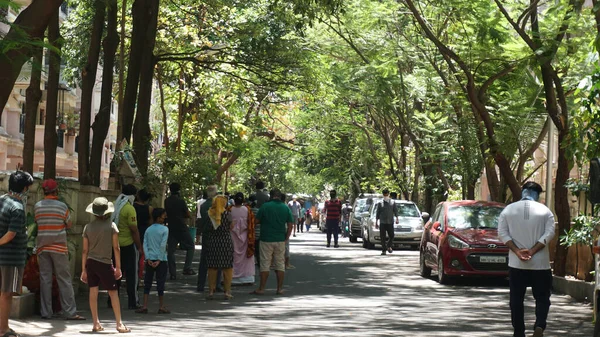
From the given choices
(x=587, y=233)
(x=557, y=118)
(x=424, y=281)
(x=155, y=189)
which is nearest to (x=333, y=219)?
(x=155, y=189)

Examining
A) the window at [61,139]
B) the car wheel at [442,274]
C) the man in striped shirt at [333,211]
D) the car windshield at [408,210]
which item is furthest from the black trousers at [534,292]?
the window at [61,139]

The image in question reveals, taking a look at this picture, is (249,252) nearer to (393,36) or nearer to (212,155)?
(393,36)

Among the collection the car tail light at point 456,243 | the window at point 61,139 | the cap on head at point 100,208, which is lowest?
the car tail light at point 456,243

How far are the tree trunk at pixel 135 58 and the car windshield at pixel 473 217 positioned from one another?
293 inches

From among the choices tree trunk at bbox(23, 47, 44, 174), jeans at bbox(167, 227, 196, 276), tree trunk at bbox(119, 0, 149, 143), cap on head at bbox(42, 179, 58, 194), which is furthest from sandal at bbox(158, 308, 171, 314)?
tree trunk at bbox(119, 0, 149, 143)

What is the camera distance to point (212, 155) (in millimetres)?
39719

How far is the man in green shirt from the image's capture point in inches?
755

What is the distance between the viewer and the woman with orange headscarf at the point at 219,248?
18.0 m

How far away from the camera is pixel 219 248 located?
18203 millimetres

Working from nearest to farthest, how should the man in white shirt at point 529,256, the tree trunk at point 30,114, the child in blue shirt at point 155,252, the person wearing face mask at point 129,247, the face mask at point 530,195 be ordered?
1. the man in white shirt at point 529,256
2. the face mask at point 530,195
3. the child in blue shirt at point 155,252
4. the person wearing face mask at point 129,247
5. the tree trunk at point 30,114

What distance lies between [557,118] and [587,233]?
577 cm

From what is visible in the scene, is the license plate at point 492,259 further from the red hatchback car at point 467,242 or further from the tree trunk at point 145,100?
the tree trunk at point 145,100

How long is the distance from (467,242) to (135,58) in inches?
343

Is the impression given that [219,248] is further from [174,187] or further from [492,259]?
[492,259]
